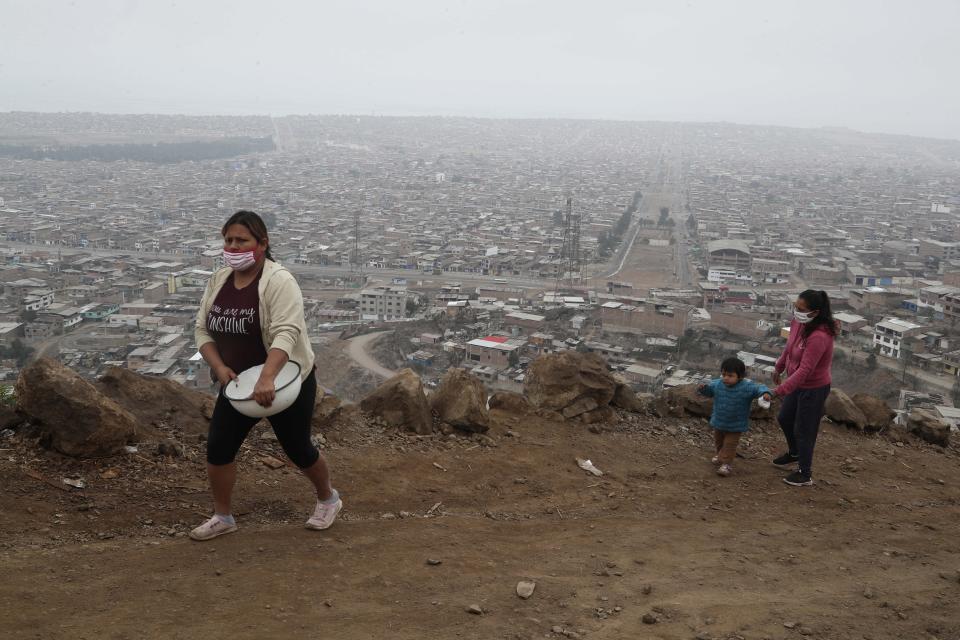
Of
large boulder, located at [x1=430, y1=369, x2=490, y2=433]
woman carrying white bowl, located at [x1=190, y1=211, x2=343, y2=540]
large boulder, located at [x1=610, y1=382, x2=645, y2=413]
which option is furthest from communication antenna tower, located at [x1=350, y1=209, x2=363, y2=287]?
A: woman carrying white bowl, located at [x1=190, y1=211, x2=343, y2=540]

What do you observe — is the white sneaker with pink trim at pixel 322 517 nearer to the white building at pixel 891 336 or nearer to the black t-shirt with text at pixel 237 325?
the black t-shirt with text at pixel 237 325

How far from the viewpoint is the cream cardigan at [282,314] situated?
238 cm

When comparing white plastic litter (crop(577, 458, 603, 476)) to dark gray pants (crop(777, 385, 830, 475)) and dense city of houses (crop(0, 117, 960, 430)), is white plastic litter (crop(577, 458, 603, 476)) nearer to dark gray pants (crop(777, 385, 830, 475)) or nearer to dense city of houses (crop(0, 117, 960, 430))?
dark gray pants (crop(777, 385, 830, 475))

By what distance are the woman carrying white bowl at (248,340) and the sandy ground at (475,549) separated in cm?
29

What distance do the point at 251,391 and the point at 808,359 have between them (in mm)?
2527

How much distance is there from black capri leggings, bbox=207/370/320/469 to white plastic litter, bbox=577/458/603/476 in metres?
1.62

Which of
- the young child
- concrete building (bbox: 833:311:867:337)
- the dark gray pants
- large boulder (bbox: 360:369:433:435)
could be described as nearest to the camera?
the dark gray pants

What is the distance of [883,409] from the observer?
4.89 meters

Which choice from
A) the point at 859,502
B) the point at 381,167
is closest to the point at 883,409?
the point at 859,502

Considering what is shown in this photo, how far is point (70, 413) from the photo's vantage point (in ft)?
10.3

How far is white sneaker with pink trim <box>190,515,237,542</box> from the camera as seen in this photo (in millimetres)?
2566

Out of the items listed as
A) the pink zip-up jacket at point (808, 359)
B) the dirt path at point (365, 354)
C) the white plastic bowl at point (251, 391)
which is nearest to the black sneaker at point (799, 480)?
the pink zip-up jacket at point (808, 359)

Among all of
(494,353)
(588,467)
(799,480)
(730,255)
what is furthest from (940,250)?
(588,467)

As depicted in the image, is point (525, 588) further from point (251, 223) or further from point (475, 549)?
point (251, 223)
